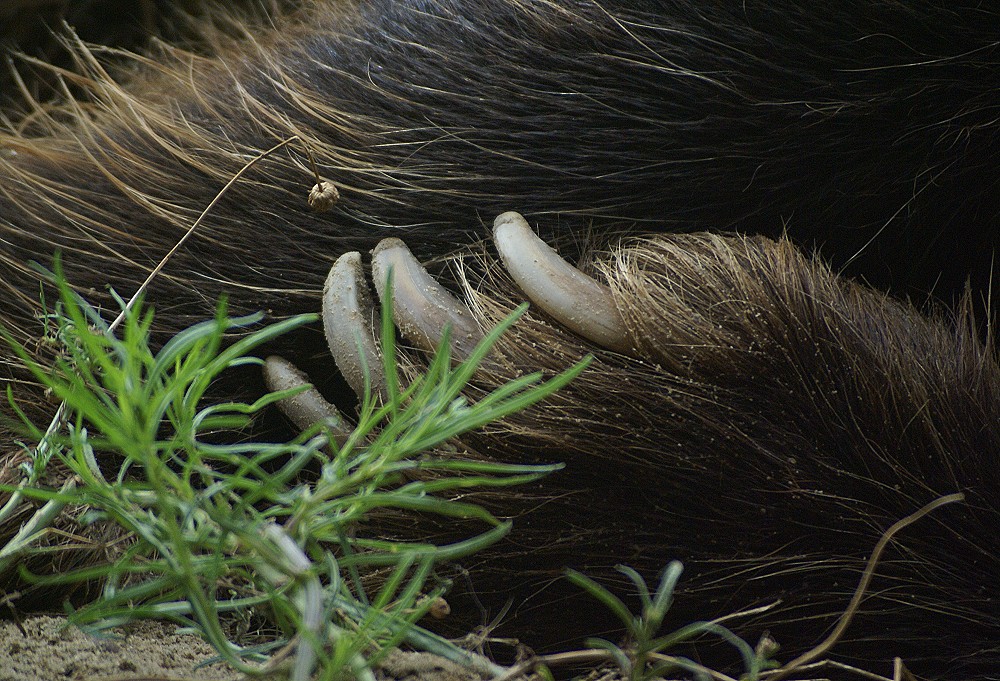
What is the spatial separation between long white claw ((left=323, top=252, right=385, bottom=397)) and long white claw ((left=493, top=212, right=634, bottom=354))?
129 millimetres

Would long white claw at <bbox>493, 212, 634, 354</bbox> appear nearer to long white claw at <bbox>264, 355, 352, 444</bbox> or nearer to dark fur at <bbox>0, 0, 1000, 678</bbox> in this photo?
dark fur at <bbox>0, 0, 1000, 678</bbox>

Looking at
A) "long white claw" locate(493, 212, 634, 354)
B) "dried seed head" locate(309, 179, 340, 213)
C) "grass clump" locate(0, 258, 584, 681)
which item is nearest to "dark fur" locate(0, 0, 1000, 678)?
"long white claw" locate(493, 212, 634, 354)

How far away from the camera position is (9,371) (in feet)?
2.81

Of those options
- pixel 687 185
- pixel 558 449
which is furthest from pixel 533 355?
pixel 687 185

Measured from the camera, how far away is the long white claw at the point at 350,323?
0.76 metres

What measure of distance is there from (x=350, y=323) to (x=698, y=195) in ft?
1.12

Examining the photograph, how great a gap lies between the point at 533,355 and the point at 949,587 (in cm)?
36

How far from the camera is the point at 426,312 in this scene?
0.77m

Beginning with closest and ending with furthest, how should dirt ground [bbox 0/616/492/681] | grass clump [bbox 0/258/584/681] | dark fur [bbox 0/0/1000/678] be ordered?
grass clump [bbox 0/258/584/681], dirt ground [bbox 0/616/492/681], dark fur [bbox 0/0/1000/678]

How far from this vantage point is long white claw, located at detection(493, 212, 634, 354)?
748 mm

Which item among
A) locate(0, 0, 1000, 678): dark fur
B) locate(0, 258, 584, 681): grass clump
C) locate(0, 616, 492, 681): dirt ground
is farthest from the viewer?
locate(0, 0, 1000, 678): dark fur

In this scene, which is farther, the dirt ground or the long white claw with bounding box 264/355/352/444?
the long white claw with bounding box 264/355/352/444

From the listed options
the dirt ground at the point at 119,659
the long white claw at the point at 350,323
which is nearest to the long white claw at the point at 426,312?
the long white claw at the point at 350,323

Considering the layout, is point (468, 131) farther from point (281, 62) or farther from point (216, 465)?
point (216, 465)
